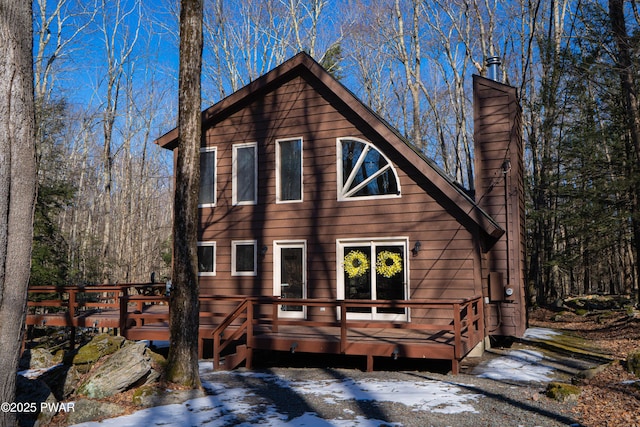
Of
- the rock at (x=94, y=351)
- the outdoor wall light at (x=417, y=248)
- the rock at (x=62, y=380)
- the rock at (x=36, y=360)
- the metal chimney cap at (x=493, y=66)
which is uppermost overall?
the metal chimney cap at (x=493, y=66)

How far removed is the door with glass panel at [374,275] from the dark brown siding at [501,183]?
73.3 inches

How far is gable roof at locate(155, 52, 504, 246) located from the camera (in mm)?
9516

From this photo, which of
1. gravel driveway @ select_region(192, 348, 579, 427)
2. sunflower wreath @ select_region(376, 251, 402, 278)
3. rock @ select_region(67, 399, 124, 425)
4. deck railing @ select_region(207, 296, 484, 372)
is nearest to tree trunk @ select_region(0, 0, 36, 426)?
rock @ select_region(67, 399, 124, 425)

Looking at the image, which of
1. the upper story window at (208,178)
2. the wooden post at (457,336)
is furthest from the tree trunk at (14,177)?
the upper story window at (208,178)

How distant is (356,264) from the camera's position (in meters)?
10.6

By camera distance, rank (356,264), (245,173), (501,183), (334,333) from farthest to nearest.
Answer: (245,173), (501,183), (356,264), (334,333)

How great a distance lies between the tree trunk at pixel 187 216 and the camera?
695 centimetres

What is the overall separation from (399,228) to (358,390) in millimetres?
4243

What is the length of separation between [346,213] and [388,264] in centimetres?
144

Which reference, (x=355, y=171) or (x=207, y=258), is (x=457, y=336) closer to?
(x=355, y=171)

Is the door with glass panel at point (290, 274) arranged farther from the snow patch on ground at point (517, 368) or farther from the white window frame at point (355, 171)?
the snow patch on ground at point (517, 368)

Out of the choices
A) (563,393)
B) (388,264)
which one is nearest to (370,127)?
(388,264)

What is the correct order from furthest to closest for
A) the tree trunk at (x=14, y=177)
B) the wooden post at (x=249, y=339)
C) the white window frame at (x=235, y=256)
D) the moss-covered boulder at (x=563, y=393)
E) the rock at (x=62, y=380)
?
1. the white window frame at (x=235, y=256)
2. the wooden post at (x=249, y=339)
3. the rock at (x=62, y=380)
4. the moss-covered boulder at (x=563, y=393)
5. the tree trunk at (x=14, y=177)

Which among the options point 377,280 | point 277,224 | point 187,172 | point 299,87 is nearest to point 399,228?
point 377,280
